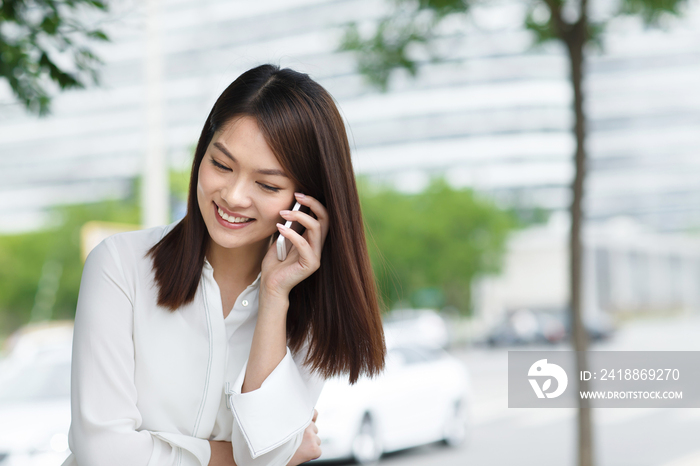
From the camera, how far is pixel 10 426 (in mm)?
5398

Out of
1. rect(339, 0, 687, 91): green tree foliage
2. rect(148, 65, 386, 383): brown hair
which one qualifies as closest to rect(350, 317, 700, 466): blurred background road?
rect(339, 0, 687, 91): green tree foliage

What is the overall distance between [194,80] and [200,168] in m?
56.6

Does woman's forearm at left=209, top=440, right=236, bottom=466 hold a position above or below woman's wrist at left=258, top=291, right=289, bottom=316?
below

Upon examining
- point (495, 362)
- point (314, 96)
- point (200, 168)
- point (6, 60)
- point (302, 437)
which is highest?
point (6, 60)

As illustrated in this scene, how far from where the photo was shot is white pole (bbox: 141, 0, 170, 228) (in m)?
9.11

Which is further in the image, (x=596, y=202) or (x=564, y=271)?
(x=596, y=202)

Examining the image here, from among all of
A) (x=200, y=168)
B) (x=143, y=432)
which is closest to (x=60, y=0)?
(x=200, y=168)

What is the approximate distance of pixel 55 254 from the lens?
122ft

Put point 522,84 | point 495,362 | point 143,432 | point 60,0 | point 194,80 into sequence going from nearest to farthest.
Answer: point 143,432 → point 60,0 → point 495,362 → point 522,84 → point 194,80

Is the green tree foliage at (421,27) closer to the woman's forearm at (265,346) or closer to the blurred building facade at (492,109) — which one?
the woman's forearm at (265,346)

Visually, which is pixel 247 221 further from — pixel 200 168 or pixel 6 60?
pixel 6 60

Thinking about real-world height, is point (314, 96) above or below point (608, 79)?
below

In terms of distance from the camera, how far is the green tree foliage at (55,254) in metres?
36.4

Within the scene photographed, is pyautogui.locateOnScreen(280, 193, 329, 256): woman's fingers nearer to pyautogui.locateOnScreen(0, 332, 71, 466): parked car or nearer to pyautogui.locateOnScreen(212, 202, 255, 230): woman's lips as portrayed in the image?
pyautogui.locateOnScreen(212, 202, 255, 230): woman's lips
